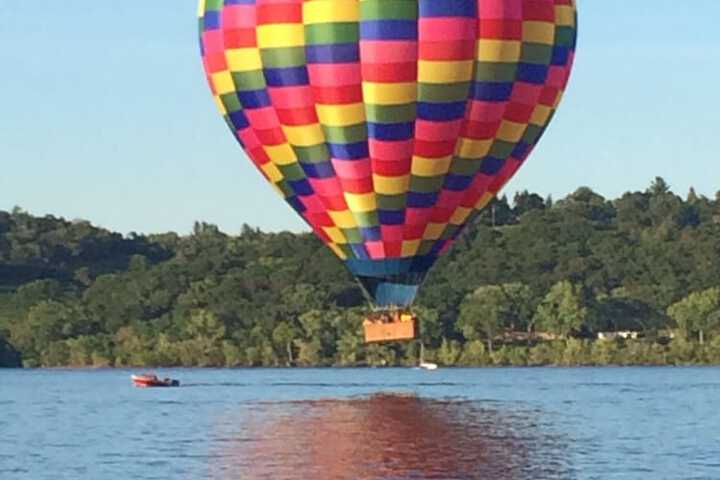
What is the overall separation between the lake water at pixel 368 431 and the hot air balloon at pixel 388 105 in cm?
571

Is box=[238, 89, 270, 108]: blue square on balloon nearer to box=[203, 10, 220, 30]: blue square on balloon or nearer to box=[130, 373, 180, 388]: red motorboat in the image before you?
box=[203, 10, 220, 30]: blue square on balloon

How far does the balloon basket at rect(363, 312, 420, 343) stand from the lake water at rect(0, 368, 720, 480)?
3.60 m

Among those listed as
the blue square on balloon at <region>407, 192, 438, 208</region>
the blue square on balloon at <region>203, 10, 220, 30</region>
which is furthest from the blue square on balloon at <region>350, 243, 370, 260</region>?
the blue square on balloon at <region>203, 10, 220, 30</region>

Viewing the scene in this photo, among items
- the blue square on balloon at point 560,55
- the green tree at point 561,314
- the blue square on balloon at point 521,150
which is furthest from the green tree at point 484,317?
the blue square on balloon at point 560,55

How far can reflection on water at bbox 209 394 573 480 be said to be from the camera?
6538cm

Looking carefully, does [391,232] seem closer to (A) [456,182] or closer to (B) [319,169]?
(A) [456,182]

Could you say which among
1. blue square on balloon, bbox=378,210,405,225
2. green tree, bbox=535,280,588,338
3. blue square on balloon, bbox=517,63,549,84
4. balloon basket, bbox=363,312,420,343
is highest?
green tree, bbox=535,280,588,338

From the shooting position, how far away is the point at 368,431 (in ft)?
273

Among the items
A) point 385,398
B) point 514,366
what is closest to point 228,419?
point 385,398

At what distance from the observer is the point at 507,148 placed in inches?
2687

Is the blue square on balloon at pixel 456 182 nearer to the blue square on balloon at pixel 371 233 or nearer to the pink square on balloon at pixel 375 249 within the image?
the blue square on balloon at pixel 371 233

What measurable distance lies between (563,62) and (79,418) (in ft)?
140

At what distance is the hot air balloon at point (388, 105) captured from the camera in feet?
213

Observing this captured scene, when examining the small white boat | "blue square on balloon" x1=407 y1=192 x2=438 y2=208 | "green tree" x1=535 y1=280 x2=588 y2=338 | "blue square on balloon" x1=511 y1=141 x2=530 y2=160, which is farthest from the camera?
"green tree" x1=535 y1=280 x2=588 y2=338
